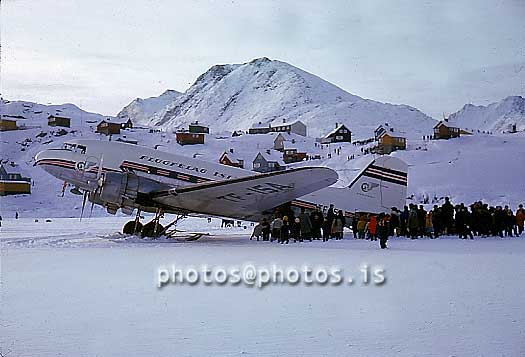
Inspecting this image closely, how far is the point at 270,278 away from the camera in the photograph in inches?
367

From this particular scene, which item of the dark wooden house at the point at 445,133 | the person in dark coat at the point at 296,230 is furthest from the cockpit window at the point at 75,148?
the dark wooden house at the point at 445,133

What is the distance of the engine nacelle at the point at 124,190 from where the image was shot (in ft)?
57.0

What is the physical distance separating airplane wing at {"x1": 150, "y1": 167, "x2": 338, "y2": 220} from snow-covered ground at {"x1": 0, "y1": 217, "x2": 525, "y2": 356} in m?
6.19

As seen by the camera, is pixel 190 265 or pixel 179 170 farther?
pixel 179 170

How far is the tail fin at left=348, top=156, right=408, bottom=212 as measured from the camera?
21750 mm

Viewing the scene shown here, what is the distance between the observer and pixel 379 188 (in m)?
21.9

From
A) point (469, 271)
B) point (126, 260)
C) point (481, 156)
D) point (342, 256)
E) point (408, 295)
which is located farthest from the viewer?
point (481, 156)

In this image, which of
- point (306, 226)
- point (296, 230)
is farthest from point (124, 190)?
point (306, 226)

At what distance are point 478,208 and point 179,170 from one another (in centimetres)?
1129

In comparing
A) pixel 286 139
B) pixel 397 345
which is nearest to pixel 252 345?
pixel 397 345

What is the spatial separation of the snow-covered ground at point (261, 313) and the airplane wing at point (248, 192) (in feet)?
20.3

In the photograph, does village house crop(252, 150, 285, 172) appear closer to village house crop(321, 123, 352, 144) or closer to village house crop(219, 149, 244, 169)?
village house crop(219, 149, 244, 169)

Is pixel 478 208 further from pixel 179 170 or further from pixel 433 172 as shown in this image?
pixel 433 172

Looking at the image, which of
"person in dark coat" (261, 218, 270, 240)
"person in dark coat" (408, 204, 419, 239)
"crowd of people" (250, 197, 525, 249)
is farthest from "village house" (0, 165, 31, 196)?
"person in dark coat" (408, 204, 419, 239)
